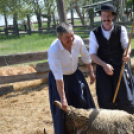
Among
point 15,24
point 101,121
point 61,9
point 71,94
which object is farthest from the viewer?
point 15,24

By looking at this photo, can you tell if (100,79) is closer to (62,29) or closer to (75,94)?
(75,94)

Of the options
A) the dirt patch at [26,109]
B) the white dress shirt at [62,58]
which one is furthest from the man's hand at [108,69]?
the dirt patch at [26,109]

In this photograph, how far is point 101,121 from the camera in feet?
7.61

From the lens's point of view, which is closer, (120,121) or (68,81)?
(120,121)

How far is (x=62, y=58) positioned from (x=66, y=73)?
247mm

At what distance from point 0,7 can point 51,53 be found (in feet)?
64.5

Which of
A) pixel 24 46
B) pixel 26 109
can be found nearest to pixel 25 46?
pixel 24 46

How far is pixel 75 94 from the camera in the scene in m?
2.69

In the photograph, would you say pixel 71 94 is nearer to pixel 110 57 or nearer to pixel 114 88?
pixel 114 88

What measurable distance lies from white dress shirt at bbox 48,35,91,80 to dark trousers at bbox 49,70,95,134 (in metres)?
0.12

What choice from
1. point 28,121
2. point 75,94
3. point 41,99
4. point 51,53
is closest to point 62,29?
point 51,53

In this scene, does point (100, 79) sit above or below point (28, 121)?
above

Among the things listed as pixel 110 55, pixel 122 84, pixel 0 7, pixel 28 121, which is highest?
pixel 0 7

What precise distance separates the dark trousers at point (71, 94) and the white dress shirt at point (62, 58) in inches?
4.7
